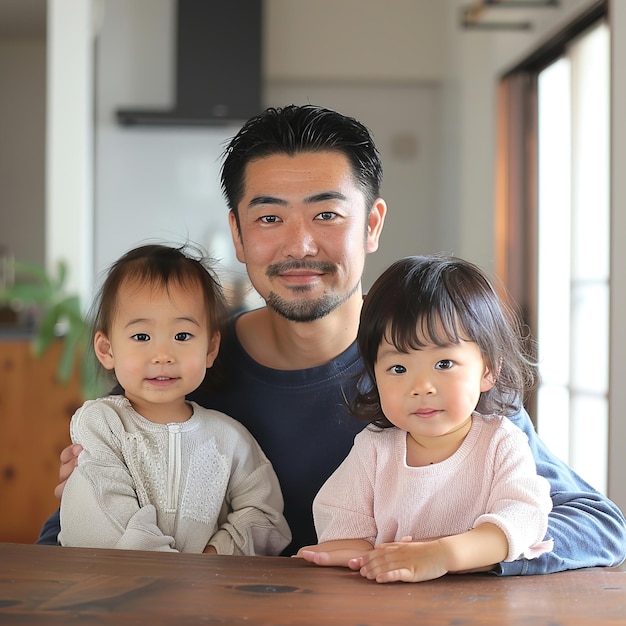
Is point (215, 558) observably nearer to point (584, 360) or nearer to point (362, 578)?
point (362, 578)

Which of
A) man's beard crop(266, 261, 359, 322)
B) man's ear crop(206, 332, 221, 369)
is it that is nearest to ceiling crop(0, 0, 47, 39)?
man's beard crop(266, 261, 359, 322)

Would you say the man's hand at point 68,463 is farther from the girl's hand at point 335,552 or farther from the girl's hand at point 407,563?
the girl's hand at point 407,563

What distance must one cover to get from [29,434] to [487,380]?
3.09 meters

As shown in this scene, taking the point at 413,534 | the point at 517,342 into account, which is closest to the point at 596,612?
the point at 413,534

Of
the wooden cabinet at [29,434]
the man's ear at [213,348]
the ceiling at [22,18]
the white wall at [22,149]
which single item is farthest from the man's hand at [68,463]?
the white wall at [22,149]

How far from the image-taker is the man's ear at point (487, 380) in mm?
1339

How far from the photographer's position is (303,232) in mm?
1741

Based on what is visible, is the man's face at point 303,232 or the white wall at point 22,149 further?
the white wall at point 22,149

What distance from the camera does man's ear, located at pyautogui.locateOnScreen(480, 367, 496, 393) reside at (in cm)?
134

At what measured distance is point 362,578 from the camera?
3.55 ft

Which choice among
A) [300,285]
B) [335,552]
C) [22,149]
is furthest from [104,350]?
[22,149]

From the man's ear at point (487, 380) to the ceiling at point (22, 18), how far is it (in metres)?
5.55

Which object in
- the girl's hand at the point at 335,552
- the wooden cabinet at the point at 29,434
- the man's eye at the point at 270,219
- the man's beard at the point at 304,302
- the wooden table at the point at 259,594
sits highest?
the man's eye at the point at 270,219

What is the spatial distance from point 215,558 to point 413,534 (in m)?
0.30
